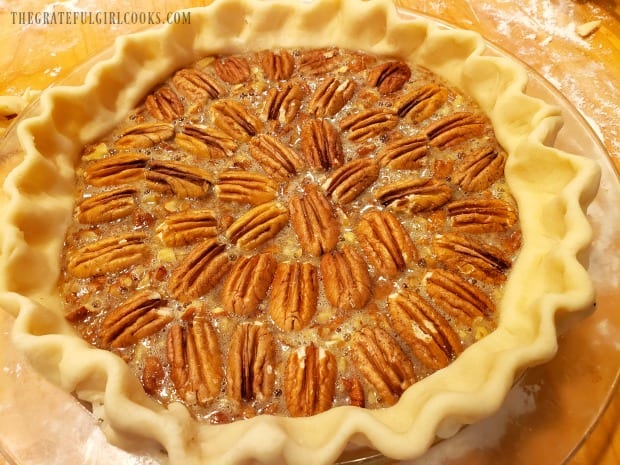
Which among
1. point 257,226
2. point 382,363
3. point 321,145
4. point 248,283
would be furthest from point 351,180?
point 382,363

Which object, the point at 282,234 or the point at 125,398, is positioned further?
the point at 282,234

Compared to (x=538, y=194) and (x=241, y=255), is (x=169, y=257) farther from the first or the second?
(x=538, y=194)

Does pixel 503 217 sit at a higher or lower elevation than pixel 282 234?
higher

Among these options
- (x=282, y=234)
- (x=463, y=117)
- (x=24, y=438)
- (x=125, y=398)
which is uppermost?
(x=463, y=117)

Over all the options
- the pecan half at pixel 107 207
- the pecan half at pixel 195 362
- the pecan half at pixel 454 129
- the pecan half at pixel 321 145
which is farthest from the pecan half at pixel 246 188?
the pecan half at pixel 454 129

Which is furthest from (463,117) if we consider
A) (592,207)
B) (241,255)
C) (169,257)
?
(169,257)

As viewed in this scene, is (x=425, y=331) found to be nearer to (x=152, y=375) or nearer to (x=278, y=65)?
(x=152, y=375)

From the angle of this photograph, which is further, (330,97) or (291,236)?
(330,97)
